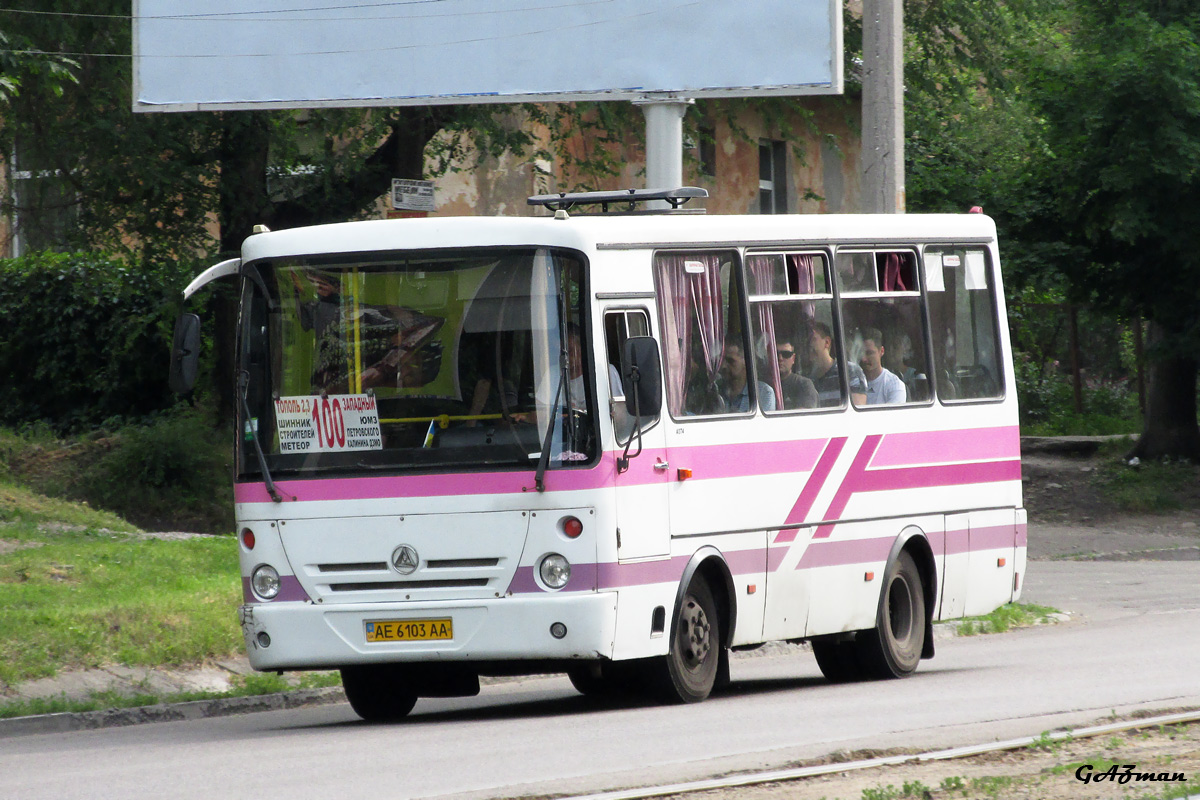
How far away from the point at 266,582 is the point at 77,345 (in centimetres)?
2142

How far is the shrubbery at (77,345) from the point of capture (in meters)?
30.3

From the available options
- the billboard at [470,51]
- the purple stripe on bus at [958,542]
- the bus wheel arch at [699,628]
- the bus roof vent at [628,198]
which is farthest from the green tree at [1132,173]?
the bus wheel arch at [699,628]

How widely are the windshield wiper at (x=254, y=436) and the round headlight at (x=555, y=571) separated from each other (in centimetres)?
157

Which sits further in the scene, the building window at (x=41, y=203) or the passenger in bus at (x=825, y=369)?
the building window at (x=41, y=203)

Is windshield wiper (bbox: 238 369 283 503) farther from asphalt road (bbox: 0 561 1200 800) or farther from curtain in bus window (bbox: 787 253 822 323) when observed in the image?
curtain in bus window (bbox: 787 253 822 323)

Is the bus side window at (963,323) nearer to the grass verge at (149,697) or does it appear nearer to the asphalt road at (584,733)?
the asphalt road at (584,733)

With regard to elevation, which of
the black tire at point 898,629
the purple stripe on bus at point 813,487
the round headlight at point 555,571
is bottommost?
the black tire at point 898,629

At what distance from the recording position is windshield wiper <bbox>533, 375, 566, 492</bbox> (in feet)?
33.8

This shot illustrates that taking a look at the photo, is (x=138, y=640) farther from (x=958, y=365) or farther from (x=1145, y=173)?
(x=1145, y=173)

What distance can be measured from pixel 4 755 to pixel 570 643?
306cm

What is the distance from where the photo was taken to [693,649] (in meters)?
11.1

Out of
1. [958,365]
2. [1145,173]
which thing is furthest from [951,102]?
[958,365]

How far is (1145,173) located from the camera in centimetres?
2597

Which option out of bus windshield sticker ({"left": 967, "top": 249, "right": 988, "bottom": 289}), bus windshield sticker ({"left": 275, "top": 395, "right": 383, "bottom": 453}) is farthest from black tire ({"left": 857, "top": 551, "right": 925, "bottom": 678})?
bus windshield sticker ({"left": 275, "top": 395, "right": 383, "bottom": 453})
